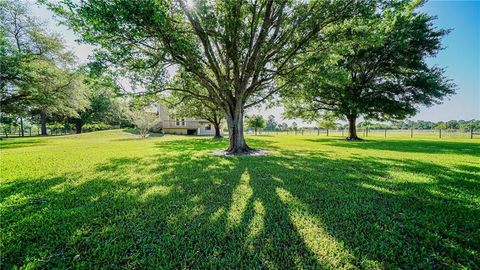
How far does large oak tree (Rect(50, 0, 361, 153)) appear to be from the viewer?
6.19 metres

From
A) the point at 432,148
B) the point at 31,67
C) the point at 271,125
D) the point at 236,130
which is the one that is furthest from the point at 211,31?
the point at 271,125

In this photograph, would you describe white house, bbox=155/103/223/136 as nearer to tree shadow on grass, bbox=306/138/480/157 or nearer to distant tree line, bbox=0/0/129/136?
distant tree line, bbox=0/0/129/136

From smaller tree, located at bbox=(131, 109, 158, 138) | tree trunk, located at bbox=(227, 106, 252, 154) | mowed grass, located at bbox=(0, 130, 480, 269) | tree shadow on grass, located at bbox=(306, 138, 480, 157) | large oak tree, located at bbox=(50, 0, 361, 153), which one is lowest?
tree shadow on grass, located at bbox=(306, 138, 480, 157)

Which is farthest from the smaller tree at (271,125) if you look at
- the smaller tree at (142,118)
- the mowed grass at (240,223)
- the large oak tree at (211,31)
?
the mowed grass at (240,223)

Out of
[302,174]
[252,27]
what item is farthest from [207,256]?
[252,27]

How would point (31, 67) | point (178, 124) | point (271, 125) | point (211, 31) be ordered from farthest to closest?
1. point (271, 125)
2. point (178, 124)
3. point (31, 67)
4. point (211, 31)

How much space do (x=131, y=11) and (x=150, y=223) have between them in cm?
641

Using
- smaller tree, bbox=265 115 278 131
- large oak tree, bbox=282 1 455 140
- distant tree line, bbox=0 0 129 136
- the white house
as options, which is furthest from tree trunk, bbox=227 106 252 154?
smaller tree, bbox=265 115 278 131

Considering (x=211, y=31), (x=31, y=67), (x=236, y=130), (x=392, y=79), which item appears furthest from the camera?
(x=392, y=79)

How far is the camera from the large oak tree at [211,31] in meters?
6.19

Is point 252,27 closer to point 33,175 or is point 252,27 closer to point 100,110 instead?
point 33,175

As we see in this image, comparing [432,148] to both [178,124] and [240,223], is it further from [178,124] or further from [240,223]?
[178,124]

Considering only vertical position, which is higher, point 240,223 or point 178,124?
point 178,124

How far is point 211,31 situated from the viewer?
28.0 feet
